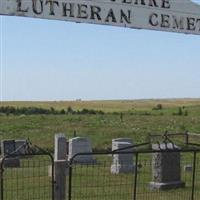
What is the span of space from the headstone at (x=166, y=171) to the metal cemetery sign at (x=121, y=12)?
30.0ft

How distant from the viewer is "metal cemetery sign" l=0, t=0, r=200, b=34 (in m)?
4.43

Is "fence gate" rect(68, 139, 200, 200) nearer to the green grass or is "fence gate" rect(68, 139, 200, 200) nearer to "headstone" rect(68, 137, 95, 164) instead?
the green grass

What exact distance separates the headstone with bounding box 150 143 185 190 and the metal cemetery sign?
914cm

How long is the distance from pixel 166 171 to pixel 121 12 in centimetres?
979

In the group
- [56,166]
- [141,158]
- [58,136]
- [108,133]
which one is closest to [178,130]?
[108,133]

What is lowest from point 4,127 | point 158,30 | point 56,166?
point 4,127

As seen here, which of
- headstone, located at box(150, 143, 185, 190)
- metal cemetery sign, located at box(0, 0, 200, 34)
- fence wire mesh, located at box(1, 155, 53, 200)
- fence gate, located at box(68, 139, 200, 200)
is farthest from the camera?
headstone, located at box(150, 143, 185, 190)

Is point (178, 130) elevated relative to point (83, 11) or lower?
lower

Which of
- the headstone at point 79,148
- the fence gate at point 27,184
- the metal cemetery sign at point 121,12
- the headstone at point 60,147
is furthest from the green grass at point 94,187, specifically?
the metal cemetery sign at point 121,12

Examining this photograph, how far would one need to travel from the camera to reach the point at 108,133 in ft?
111

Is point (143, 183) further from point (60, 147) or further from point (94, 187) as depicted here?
point (60, 147)

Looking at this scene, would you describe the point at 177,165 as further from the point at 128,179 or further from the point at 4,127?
the point at 4,127

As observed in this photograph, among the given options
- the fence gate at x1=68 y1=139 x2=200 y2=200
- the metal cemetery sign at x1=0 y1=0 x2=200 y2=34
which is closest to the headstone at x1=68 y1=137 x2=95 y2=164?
the fence gate at x1=68 y1=139 x2=200 y2=200

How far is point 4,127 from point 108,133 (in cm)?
828
